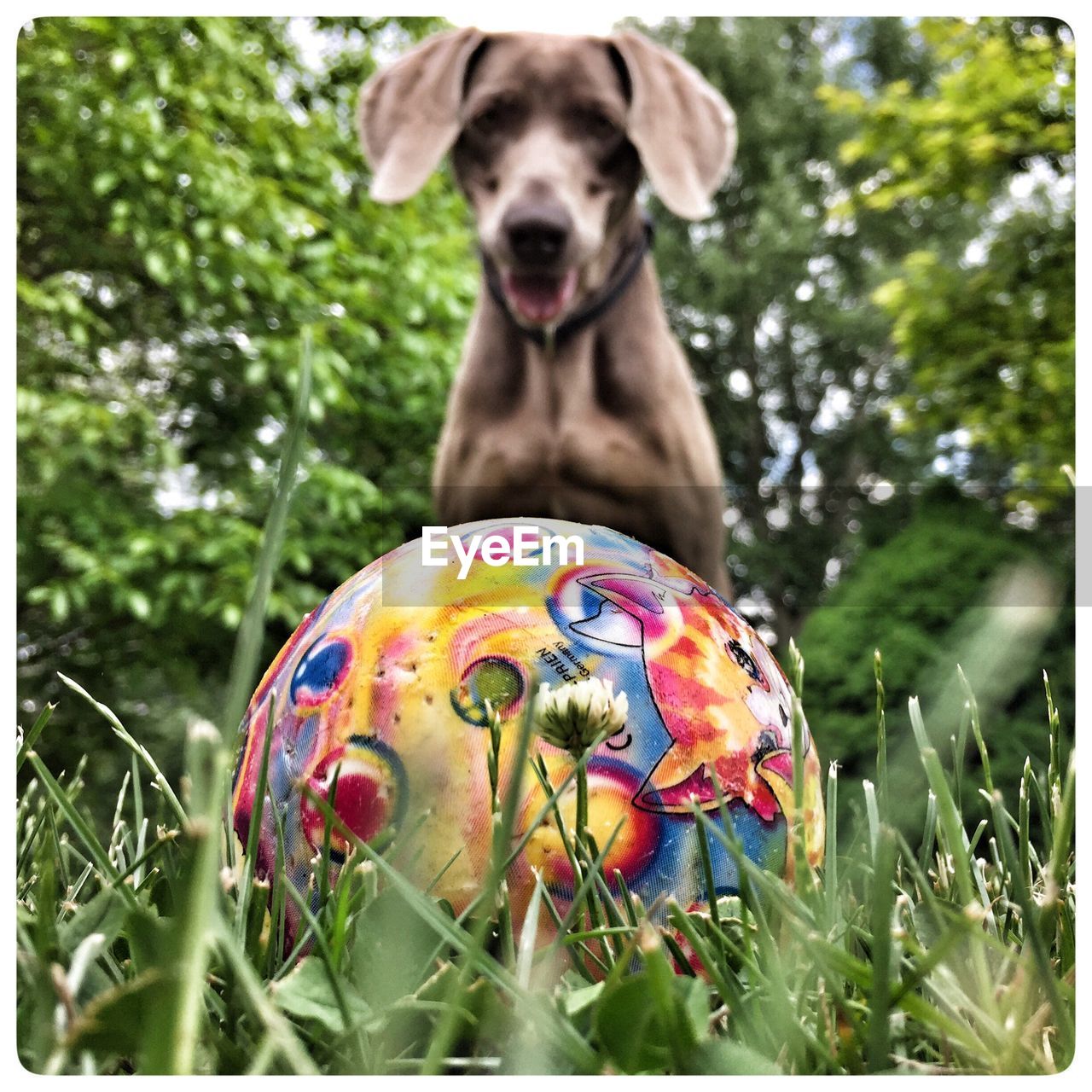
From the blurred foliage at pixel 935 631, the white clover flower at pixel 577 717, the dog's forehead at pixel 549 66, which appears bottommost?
the blurred foliage at pixel 935 631

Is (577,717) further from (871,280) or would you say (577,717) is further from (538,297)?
(871,280)

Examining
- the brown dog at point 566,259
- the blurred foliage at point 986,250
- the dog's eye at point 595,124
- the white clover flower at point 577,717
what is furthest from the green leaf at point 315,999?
the blurred foliage at point 986,250

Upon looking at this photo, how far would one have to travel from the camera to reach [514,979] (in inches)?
20.3

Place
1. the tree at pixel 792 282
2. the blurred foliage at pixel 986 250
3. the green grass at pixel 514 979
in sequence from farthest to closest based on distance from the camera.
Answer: the tree at pixel 792 282
the blurred foliage at pixel 986 250
the green grass at pixel 514 979

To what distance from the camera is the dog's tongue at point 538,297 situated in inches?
78.8

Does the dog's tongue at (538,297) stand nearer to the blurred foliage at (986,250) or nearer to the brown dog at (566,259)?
the brown dog at (566,259)

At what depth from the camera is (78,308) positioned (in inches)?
85.6

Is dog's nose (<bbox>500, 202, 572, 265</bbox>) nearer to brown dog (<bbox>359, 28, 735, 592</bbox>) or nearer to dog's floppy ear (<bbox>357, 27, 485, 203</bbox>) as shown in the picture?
brown dog (<bbox>359, 28, 735, 592</bbox>)

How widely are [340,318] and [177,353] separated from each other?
75 cm

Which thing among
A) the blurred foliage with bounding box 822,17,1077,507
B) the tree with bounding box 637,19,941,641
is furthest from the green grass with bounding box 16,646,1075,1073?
the tree with bounding box 637,19,941,641

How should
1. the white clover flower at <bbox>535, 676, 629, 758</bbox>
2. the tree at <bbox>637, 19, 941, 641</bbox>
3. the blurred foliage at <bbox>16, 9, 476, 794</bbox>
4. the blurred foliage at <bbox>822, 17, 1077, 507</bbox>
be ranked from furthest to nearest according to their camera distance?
the tree at <bbox>637, 19, 941, 641</bbox>
the blurred foliage at <bbox>822, 17, 1077, 507</bbox>
the blurred foliage at <bbox>16, 9, 476, 794</bbox>
the white clover flower at <bbox>535, 676, 629, 758</bbox>

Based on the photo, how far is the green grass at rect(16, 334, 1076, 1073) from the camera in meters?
0.39

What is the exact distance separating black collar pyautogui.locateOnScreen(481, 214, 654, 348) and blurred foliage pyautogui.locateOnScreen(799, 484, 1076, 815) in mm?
1029
